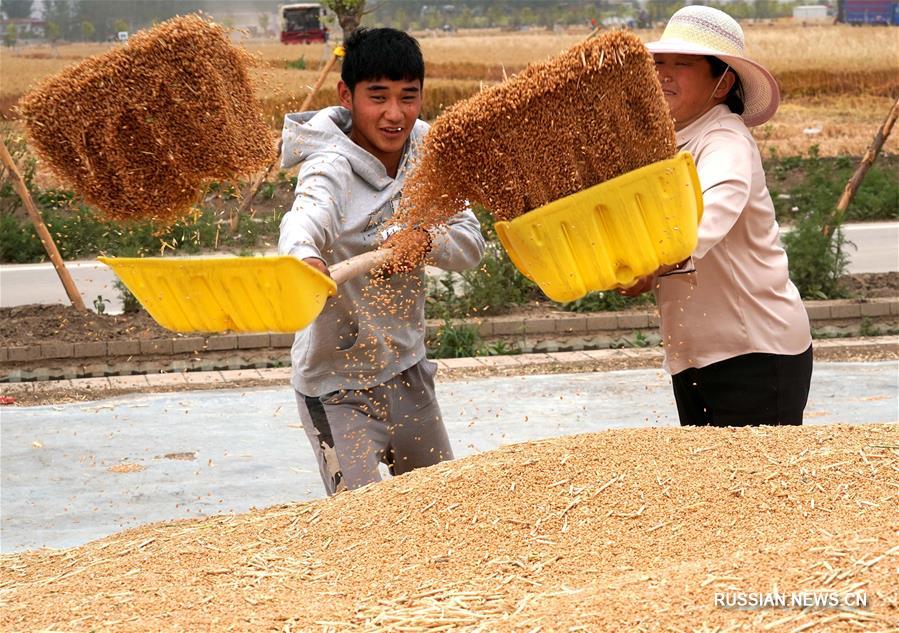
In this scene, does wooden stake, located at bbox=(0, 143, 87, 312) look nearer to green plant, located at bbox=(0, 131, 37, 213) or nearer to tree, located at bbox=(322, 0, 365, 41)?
green plant, located at bbox=(0, 131, 37, 213)

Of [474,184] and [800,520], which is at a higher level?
[474,184]

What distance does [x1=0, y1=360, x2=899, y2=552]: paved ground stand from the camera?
162 inches

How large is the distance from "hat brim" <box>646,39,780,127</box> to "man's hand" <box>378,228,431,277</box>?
68 centimetres

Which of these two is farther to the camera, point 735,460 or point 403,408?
point 403,408

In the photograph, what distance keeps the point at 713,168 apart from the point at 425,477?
0.92 metres

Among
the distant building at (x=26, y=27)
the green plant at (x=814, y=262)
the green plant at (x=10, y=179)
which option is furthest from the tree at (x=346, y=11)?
the green plant at (x=814, y=262)

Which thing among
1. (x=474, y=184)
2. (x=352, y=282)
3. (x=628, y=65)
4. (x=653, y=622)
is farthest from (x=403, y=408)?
(x=653, y=622)

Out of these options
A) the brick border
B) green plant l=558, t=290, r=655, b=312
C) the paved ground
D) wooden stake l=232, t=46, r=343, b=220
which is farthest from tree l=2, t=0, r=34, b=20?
the paved ground

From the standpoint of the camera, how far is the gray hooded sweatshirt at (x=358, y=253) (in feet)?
10.1

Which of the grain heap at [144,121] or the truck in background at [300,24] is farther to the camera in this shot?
the truck in background at [300,24]

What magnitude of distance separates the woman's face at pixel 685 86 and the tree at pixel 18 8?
60.6ft

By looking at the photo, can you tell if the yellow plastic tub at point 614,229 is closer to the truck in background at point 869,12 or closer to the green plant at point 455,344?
the green plant at point 455,344

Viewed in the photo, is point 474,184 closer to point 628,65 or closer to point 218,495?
point 628,65

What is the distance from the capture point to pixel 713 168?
9.40 ft
